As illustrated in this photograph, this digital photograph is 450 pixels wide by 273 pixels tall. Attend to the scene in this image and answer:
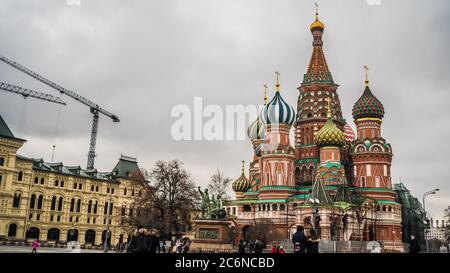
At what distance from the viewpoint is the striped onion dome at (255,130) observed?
83206mm

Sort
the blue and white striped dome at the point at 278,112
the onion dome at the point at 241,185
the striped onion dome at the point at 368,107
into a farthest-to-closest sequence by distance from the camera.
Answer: the onion dome at the point at 241,185 < the blue and white striped dome at the point at 278,112 < the striped onion dome at the point at 368,107

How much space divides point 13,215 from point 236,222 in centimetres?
3239

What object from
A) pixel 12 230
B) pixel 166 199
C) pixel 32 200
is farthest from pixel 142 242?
pixel 32 200

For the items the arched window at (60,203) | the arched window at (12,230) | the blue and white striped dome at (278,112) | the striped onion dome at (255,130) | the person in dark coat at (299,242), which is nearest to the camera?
the person in dark coat at (299,242)

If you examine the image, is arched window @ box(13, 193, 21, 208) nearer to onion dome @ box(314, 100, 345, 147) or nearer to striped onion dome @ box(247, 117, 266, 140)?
striped onion dome @ box(247, 117, 266, 140)

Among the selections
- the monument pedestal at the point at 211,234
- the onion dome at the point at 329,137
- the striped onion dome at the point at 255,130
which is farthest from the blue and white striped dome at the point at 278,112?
the monument pedestal at the point at 211,234

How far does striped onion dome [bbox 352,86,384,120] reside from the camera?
2687 inches

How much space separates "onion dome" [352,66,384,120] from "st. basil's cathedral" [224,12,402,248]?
151mm

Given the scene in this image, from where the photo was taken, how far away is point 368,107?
68375mm

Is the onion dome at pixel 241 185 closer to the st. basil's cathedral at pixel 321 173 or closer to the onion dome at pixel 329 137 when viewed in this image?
the st. basil's cathedral at pixel 321 173

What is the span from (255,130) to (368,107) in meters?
24.4
